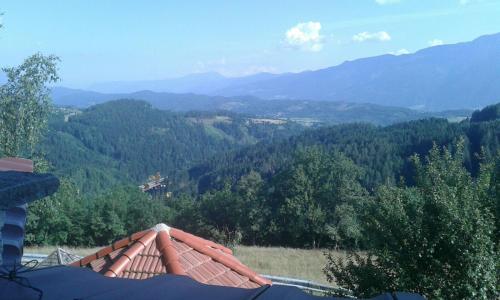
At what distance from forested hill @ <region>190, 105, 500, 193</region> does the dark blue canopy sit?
1349 inches

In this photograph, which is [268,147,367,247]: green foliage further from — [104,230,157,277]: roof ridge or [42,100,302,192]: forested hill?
[42,100,302,192]: forested hill

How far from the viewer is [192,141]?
184 meters

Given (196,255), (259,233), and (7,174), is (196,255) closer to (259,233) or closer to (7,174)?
(7,174)

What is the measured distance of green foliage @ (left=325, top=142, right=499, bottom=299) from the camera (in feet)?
19.2

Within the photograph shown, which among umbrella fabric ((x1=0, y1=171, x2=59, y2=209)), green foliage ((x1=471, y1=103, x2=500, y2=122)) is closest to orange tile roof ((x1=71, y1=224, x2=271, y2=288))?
umbrella fabric ((x1=0, y1=171, x2=59, y2=209))

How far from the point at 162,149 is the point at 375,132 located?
96.4 meters

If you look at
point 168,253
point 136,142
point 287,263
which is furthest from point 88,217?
point 136,142

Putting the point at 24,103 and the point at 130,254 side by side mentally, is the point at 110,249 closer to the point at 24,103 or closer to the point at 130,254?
the point at 130,254

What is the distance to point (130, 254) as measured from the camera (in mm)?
6645

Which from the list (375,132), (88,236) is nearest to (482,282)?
(88,236)

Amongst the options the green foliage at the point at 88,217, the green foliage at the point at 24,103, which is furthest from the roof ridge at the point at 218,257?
the green foliage at the point at 88,217

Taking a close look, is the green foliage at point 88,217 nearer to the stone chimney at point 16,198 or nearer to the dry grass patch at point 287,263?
the dry grass patch at point 287,263

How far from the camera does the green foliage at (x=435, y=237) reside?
19.2ft

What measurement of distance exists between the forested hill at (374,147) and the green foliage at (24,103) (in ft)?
77.8
